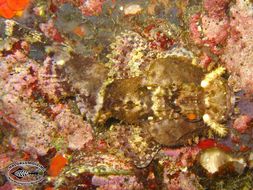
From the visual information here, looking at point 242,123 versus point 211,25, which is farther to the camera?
point 242,123

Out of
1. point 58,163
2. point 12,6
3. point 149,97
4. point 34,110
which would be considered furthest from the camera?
point 12,6

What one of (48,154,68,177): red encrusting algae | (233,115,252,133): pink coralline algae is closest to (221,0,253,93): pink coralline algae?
(233,115,252,133): pink coralline algae

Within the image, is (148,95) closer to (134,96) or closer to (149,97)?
(149,97)

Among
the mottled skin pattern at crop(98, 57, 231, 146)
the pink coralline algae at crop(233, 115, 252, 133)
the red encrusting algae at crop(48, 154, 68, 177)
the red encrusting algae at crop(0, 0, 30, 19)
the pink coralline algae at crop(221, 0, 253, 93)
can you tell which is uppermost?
the red encrusting algae at crop(0, 0, 30, 19)

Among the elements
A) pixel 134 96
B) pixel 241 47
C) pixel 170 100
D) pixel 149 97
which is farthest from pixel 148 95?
pixel 241 47

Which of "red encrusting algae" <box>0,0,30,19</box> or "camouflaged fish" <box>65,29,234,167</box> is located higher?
"red encrusting algae" <box>0,0,30,19</box>

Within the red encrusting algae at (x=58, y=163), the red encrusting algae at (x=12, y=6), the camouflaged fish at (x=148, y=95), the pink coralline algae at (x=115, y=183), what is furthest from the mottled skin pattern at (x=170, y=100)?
the red encrusting algae at (x=12, y=6)

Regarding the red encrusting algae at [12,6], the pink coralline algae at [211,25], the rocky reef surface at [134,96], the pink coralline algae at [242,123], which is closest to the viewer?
the pink coralline algae at [211,25]

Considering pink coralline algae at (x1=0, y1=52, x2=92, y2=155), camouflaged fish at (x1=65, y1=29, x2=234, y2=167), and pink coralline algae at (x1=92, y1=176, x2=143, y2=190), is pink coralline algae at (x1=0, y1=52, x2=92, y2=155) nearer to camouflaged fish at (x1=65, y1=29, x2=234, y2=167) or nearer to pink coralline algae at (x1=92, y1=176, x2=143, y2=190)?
camouflaged fish at (x1=65, y1=29, x2=234, y2=167)

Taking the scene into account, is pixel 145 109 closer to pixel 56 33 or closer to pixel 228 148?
pixel 228 148

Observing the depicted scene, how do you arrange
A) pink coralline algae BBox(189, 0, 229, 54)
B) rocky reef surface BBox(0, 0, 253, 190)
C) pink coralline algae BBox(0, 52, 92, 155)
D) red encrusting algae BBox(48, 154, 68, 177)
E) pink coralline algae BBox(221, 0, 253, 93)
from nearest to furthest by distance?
pink coralline algae BBox(221, 0, 253, 93)
pink coralline algae BBox(189, 0, 229, 54)
rocky reef surface BBox(0, 0, 253, 190)
pink coralline algae BBox(0, 52, 92, 155)
red encrusting algae BBox(48, 154, 68, 177)

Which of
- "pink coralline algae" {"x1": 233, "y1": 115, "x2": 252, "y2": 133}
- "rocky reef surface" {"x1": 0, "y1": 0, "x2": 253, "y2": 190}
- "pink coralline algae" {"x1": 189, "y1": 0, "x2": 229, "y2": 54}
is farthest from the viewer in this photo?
"pink coralline algae" {"x1": 233, "y1": 115, "x2": 252, "y2": 133}

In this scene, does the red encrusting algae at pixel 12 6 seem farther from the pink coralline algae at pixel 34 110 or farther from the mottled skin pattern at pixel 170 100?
the mottled skin pattern at pixel 170 100

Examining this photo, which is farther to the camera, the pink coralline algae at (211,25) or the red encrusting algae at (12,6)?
the red encrusting algae at (12,6)
